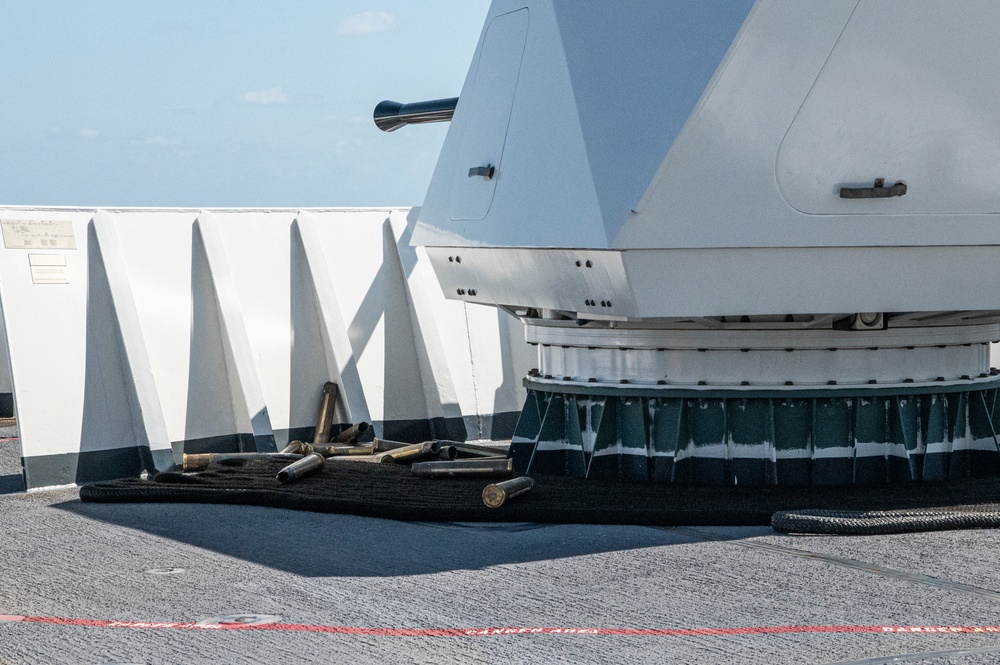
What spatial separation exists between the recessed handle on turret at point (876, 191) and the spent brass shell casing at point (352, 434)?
446 cm

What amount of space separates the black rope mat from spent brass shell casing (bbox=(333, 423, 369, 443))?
1858 mm

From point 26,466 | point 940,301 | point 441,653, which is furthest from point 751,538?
point 26,466

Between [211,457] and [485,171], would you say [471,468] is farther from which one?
[211,457]

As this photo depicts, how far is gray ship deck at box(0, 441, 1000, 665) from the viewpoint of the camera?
3818 mm

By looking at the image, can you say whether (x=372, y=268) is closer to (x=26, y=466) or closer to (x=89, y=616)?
(x=26, y=466)

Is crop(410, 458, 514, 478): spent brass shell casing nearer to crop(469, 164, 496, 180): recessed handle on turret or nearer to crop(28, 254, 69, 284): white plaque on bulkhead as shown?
crop(469, 164, 496, 180): recessed handle on turret

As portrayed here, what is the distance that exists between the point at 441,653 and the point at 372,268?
648 centimetres

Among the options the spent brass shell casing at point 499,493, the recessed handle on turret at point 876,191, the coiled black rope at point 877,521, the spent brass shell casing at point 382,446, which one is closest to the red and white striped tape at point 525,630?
the coiled black rope at point 877,521

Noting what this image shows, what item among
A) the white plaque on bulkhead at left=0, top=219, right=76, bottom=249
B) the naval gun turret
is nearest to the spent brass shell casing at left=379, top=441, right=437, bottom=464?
the naval gun turret

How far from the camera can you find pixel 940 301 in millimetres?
6125

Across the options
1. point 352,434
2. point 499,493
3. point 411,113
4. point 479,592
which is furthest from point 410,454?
point 479,592

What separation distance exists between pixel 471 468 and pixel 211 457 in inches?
72.9

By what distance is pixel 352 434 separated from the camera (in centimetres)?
931

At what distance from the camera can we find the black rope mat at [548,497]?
5891mm
